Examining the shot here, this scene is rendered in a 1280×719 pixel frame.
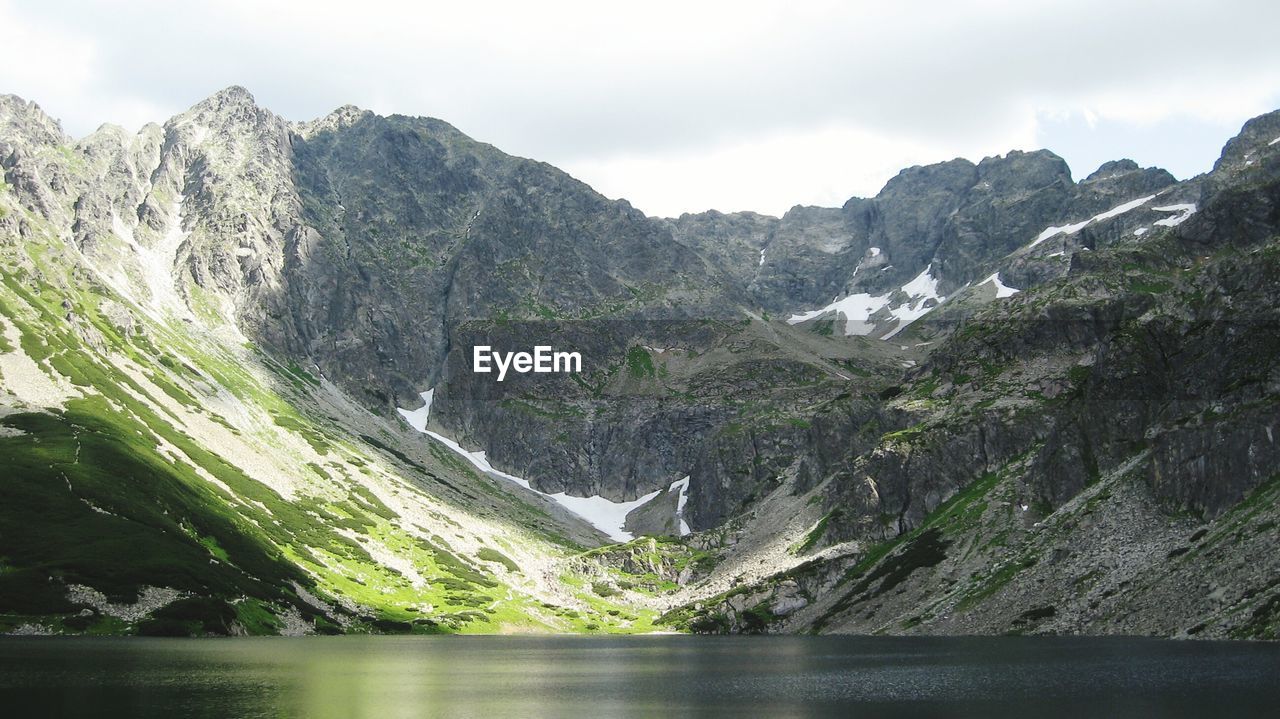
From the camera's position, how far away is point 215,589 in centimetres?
13500

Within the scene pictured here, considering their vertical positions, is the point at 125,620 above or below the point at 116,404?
below

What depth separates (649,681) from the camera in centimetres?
8075

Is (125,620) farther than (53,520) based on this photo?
No

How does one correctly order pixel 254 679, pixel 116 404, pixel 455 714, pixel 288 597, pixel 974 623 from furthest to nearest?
1. pixel 116 404
2. pixel 288 597
3. pixel 974 623
4. pixel 254 679
5. pixel 455 714

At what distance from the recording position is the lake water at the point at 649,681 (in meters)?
55.0

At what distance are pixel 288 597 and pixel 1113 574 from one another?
4768 inches

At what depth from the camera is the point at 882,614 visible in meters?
153

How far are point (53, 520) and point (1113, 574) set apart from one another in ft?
477

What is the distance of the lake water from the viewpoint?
5497 cm

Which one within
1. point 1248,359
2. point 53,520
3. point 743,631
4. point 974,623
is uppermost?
point 1248,359

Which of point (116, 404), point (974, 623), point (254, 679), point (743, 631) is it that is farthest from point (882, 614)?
point (116, 404)

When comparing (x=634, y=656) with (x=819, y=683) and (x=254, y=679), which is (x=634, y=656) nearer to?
(x=819, y=683)

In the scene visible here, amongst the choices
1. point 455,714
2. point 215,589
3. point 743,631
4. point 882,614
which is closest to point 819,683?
point 455,714

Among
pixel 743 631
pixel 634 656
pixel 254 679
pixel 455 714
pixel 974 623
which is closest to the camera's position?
pixel 455 714
